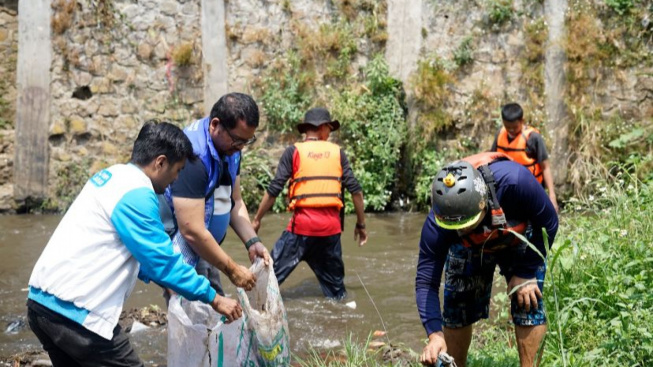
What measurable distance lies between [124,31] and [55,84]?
1205 mm

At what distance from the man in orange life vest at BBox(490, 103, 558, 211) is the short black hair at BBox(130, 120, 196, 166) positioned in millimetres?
4763

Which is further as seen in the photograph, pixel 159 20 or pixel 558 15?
pixel 159 20

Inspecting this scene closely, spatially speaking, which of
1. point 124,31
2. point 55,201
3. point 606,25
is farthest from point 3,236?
point 606,25

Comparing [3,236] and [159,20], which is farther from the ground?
[159,20]

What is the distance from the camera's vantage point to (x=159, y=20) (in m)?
11.2

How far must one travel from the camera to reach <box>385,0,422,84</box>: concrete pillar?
10.9 metres

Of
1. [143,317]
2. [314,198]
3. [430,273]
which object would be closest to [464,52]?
[314,198]

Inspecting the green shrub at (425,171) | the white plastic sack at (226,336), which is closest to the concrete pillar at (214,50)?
the green shrub at (425,171)

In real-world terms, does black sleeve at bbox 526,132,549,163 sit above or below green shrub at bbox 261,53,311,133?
below

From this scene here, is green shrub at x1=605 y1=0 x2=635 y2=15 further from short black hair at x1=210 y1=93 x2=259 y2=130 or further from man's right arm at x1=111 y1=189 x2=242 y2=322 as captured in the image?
man's right arm at x1=111 y1=189 x2=242 y2=322

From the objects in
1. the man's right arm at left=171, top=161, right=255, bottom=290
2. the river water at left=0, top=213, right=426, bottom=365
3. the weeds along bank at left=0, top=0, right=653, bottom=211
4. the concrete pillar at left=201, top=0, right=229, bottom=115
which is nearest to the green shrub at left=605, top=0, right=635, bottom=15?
the weeds along bank at left=0, top=0, right=653, bottom=211

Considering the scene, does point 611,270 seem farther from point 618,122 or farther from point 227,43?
point 227,43

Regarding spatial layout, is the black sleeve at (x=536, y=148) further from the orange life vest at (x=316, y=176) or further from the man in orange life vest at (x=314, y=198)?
the orange life vest at (x=316, y=176)

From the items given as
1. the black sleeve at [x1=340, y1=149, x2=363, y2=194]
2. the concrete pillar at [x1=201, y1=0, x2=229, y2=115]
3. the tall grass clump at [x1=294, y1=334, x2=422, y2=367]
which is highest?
the concrete pillar at [x1=201, y1=0, x2=229, y2=115]
